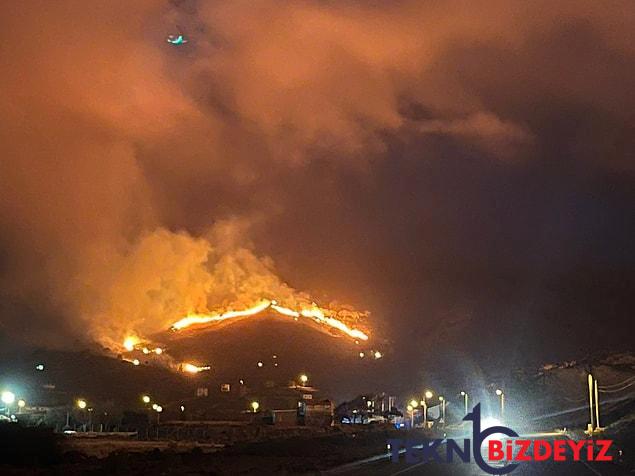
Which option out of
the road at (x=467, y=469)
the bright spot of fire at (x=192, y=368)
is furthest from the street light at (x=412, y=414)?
the road at (x=467, y=469)

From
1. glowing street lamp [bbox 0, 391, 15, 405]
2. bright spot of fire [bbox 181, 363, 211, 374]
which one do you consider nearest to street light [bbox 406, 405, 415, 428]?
bright spot of fire [bbox 181, 363, 211, 374]

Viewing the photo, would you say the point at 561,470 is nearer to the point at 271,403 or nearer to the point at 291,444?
the point at 291,444

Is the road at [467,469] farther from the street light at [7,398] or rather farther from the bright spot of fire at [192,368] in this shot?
the bright spot of fire at [192,368]

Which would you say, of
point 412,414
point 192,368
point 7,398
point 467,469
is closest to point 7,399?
point 7,398

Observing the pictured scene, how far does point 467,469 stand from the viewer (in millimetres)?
30469

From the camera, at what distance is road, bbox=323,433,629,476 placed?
2893 centimetres

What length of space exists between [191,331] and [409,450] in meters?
142

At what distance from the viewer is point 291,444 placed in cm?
5712

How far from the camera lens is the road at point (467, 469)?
28.9 meters

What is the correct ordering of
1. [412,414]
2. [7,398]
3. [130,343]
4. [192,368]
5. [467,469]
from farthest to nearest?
[130,343] < [192,368] < [412,414] < [7,398] < [467,469]

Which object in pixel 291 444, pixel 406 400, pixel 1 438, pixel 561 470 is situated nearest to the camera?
pixel 561 470

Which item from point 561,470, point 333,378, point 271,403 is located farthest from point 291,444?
point 333,378

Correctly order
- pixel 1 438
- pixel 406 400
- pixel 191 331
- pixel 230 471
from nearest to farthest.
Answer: pixel 230 471, pixel 1 438, pixel 406 400, pixel 191 331

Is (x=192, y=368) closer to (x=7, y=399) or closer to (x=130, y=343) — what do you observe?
(x=130, y=343)
